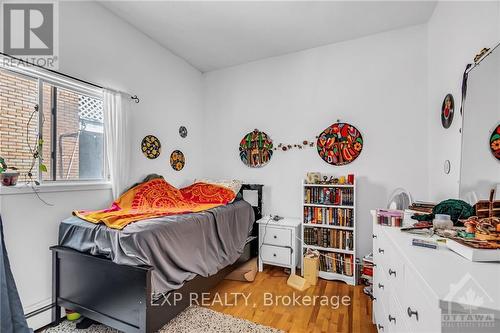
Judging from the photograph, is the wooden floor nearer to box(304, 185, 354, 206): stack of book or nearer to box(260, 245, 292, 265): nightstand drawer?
box(260, 245, 292, 265): nightstand drawer

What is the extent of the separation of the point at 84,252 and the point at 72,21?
198cm

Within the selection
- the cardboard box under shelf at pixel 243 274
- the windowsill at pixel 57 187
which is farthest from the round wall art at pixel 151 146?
the cardboard box under shelf at pixel 243 274

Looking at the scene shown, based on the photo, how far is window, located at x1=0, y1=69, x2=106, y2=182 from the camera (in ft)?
5.82

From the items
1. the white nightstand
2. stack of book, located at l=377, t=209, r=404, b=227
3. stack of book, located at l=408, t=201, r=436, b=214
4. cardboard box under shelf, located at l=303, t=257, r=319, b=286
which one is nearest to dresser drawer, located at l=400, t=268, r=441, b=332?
stack of book, located at l=377, t=209, r=404, b=227

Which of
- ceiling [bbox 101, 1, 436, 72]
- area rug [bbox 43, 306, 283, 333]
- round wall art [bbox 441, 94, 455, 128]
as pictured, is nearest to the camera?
area rug [bbox 43, 306, 283, 333]

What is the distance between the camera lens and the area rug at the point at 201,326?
174 centimetres

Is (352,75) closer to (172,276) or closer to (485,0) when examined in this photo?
(485,0)

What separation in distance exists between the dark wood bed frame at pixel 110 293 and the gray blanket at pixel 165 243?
66 millimetres

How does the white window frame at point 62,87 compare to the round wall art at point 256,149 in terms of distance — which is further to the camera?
the round wall art at point 256,149

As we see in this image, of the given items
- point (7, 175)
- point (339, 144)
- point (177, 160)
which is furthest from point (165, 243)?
point (339, 144)

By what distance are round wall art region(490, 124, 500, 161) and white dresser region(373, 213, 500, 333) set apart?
57 cm

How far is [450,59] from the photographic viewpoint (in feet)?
6.40

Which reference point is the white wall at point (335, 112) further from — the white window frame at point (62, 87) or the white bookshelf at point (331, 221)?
the white window frame at point (62, 87)

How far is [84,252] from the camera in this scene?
1731 millimetres
